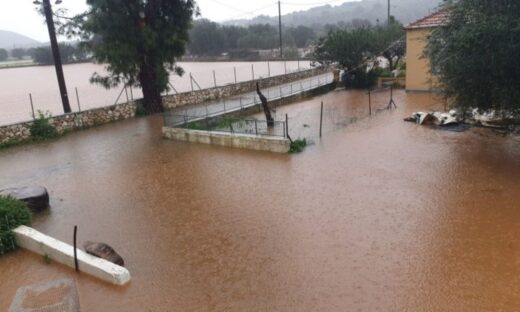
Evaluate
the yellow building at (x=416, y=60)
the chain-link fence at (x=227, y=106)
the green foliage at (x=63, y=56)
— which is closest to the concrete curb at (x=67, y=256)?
the chain-link fence at (x=227, y=106)

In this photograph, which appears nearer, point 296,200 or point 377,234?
point 377,234

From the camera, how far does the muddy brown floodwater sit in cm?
676

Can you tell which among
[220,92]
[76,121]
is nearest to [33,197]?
[76,121]

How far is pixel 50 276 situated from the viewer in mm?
7797

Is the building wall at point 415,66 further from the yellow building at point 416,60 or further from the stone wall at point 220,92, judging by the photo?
the stone wall at point 220,92

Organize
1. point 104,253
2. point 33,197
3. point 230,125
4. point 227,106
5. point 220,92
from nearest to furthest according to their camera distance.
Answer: point 104,253 < point 33,197 < point 230,125 < point 227,106 < point 220,92

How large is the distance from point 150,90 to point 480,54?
17.0 metres

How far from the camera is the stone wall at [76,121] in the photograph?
1859 cm

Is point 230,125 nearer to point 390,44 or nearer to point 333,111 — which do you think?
point 333,111

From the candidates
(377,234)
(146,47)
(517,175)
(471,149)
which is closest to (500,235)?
(377,234)

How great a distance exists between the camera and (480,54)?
1095 centimetres

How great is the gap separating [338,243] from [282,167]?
517 centimetres

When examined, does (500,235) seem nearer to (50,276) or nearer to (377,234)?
(377,234)

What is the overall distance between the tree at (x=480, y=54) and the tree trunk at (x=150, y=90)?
15298 millimetres
